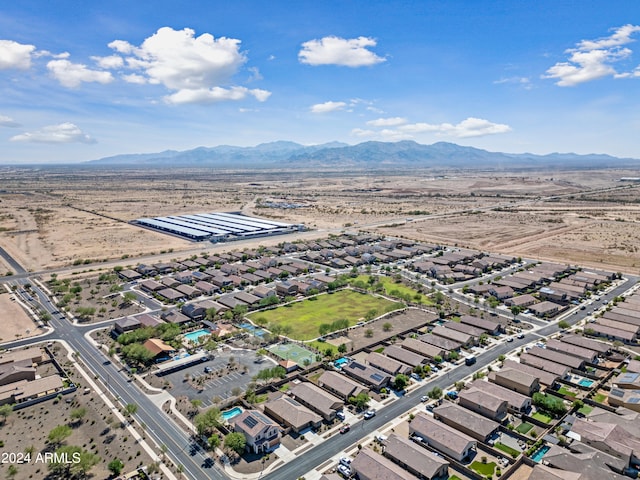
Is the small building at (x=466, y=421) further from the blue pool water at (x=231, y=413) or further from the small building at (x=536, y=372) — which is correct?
the blue pool water at (x=231, y=413)

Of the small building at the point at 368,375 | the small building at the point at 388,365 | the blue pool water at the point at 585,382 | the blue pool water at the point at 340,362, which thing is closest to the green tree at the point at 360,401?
the small building at the point at 368,375

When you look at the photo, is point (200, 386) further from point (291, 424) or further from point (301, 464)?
point (301, 464)

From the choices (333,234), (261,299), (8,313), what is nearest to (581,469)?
(261,299)

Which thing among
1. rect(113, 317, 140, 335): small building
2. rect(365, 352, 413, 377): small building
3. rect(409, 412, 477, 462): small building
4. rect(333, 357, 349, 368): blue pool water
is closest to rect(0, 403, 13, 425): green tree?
rect(113, 317, 140, 335): small building

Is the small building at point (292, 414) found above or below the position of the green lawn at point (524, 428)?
above

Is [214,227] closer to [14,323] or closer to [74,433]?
[14,323]

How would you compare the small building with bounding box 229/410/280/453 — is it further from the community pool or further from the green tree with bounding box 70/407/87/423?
the community pool
